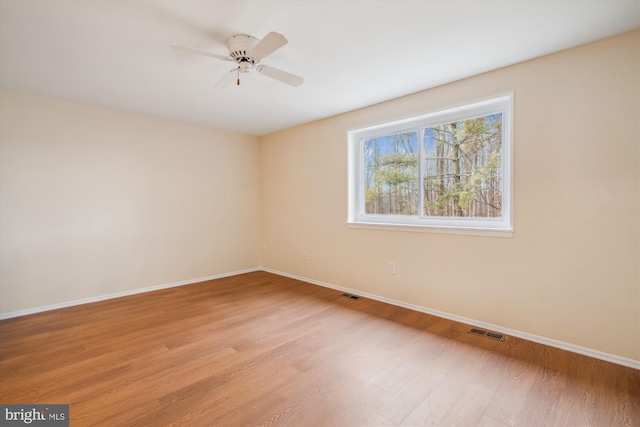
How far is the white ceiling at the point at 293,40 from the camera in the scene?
180cm

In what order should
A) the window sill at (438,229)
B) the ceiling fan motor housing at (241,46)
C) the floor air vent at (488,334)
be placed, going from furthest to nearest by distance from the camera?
the window sill at (438,229) < the floor air vent at (488,334) < the ceiling fan motor housing at (241,46)

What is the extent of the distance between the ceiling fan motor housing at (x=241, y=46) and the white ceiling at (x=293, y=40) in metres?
0.06

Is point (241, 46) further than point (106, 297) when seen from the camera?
No

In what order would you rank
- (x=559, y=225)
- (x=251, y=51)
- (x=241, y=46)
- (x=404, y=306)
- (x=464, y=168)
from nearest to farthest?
(x=251, y=51) → (x=241, y=46) → (x=559, y=225) → (x=464, y=168) → (x=404, y=306)

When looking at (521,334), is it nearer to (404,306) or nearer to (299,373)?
(404,306)

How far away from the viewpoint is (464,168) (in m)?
3.01

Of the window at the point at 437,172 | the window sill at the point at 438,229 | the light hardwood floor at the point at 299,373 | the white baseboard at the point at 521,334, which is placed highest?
the window at the point at 437,172

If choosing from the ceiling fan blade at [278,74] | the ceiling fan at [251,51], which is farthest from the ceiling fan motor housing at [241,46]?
the ceiling fan blade at [278,74]

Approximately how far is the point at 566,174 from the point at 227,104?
351 cm

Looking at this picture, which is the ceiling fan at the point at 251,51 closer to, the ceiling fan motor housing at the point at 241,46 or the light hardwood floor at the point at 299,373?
the ceiling fan motor housing at the point at 241,46

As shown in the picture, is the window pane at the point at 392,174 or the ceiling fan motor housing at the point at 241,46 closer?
the ceiling fan motor housing at the point at 241,46

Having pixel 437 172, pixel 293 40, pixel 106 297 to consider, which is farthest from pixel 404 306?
pixel 106 297

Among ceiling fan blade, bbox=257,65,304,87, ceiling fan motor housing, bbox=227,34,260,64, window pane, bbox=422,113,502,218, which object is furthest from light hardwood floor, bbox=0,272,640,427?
ceiling fan motor housing, bbox=227,34,260,64

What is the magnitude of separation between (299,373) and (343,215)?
2.27 metres
